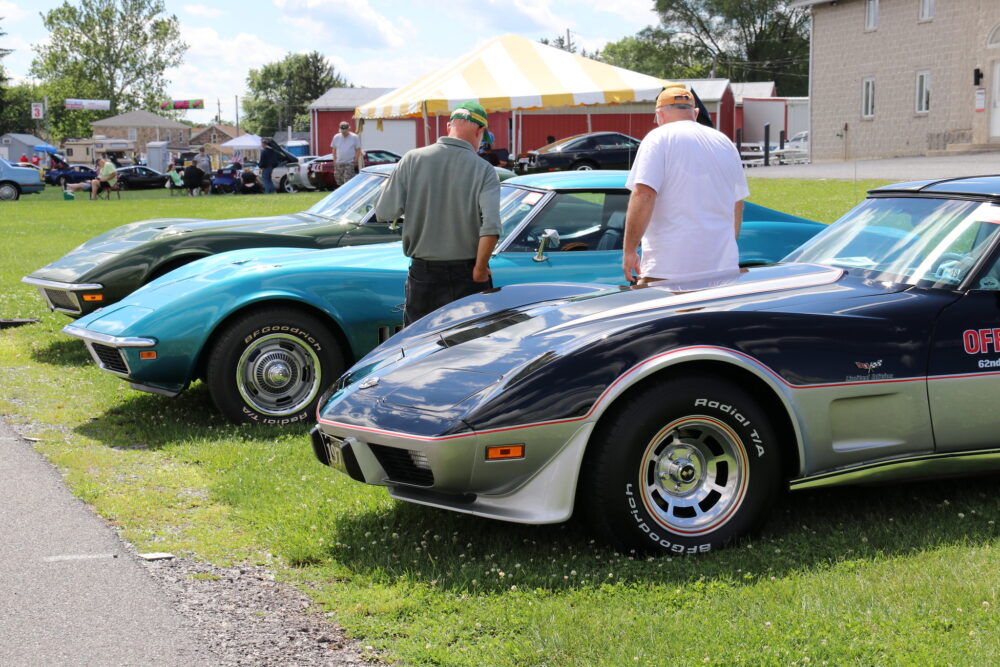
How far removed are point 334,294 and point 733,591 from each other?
328 centimetres

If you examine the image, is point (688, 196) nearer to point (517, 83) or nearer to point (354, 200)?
point (354, 200)

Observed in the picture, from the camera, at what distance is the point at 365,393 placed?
4.06m

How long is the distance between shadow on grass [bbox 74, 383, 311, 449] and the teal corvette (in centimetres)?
16

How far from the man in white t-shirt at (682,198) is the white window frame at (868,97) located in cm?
3399

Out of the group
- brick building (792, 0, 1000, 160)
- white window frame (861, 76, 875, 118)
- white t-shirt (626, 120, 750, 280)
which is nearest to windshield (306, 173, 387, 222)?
white t-shirt (626, 120, 750, 280)

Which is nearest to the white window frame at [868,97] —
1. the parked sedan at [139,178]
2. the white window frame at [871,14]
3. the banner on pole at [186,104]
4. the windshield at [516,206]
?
the white window frame at [871,14]

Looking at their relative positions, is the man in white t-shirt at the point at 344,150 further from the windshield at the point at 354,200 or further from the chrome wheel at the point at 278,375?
the chrome wheel at the point at 278,375

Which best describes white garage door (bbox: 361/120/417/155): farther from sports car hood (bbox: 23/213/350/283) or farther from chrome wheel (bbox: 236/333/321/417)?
chrome wheel (bbox: 236/333/321/417)

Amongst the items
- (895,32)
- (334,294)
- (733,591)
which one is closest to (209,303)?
(334,294)

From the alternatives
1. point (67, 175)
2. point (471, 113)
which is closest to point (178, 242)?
point (471, 113)

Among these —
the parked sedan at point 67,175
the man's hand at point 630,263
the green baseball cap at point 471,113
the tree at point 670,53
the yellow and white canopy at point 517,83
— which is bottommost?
Answer: the man's hand at point 630,263

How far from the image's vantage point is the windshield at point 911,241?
4.21 meters

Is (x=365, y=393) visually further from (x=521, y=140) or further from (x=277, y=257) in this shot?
(x=521, y=140)

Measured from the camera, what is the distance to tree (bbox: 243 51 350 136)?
11219 centimetres
